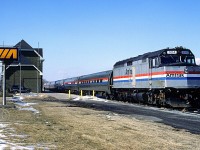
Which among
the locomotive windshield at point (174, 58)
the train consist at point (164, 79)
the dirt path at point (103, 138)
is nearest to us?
the dirt path at point (103, 138)

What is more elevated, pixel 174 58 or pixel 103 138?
pixel 174 58

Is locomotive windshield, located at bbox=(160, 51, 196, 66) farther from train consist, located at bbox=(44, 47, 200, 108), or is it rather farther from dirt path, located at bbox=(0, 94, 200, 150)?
dirt path, located at bbox=(0, 94, 200, 150)

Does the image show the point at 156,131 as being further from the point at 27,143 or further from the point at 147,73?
the point at 147,73

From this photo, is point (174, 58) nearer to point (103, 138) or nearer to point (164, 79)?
point (164, 79)

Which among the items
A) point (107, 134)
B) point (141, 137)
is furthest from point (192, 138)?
point (107, 134)

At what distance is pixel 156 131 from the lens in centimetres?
1462

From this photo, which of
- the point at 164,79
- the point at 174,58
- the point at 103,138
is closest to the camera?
the point at 103,138

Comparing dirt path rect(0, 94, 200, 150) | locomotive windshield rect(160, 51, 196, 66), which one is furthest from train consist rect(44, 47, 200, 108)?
dirt path rect(0, 94, 200, 150)

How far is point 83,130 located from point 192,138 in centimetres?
387

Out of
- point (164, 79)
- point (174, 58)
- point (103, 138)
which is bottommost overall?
point (103, 138)

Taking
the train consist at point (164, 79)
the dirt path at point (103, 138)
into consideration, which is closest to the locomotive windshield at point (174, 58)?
the train consist at point (164, 79)

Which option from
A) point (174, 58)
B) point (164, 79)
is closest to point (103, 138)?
point (164, 79)

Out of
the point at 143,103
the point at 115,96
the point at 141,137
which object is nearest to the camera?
the point at 141,137

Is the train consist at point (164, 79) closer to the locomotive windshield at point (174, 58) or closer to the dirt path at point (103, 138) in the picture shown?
the locomotive windshield at point (174, 58)
